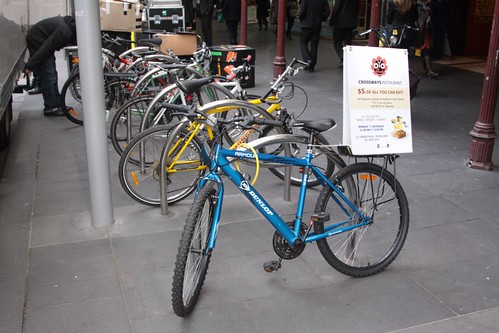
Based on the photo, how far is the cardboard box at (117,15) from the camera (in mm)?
10366

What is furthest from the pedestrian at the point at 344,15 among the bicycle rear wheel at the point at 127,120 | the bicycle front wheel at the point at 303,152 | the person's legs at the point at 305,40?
the bicycle rear wheel at the point at 127,120

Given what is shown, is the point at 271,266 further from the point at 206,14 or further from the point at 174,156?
the point at 206,14

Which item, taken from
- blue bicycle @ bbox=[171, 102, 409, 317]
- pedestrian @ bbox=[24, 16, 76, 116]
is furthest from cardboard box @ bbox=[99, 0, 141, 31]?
blue bicycle @ bbox=[171, 102, 409, 317]

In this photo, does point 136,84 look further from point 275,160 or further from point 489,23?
point 489,23

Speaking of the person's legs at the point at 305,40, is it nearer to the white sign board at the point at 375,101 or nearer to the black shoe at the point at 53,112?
the black shoe at the point at 53,112

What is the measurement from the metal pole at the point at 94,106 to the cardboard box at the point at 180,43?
6.82 metres

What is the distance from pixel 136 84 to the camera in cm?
669

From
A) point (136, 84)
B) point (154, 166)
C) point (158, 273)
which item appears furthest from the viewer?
point (136, 84)

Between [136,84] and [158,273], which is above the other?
[136,84]

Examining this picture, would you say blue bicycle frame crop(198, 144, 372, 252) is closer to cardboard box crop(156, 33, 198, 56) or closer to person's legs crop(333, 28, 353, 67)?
cardboard box crop(156, 33, 198, 56)

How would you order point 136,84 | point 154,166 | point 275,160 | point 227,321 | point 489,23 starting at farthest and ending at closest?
point 489,23 → point 136,84 → point 154,166 → point 275,160 → point 227,321

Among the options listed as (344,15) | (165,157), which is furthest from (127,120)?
(344,15)

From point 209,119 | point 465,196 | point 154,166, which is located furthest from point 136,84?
point 465,196

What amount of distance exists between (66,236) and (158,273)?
1.01 m
